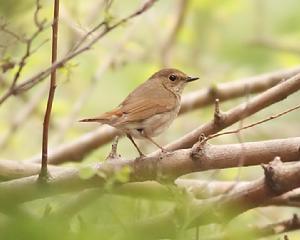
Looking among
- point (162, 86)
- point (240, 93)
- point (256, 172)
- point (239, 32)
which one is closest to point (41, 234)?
point (162, 86)

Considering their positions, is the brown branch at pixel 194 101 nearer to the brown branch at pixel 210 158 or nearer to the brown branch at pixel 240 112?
the brown branch at pixel 240 112

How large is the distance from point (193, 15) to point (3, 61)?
450cm

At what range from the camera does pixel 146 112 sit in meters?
3.12

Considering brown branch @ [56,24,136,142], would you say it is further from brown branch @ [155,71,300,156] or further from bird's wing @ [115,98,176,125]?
brown branch @ [155,71,300,156]

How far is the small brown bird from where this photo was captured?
2.96 meters

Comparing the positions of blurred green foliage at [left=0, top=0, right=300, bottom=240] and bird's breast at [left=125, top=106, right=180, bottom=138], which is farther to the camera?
blurred green foliage at [left=0, top=0, right=300, bottom=240]

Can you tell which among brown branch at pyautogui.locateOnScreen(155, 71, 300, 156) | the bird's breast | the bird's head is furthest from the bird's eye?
brown branch at pyautogui.locateOnScreen(155, 71, 300, 156)

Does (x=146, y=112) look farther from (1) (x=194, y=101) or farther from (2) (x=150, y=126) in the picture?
(1) (x=194, y=101)

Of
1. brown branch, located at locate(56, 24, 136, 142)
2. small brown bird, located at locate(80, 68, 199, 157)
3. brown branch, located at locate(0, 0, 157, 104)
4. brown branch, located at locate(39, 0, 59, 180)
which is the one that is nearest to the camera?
brown branch, located at locate(0, 0, 157, 104)


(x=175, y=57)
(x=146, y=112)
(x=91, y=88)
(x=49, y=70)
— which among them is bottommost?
(x=49, y=70)

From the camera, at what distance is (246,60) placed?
20.0 feet

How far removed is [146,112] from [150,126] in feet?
0.24

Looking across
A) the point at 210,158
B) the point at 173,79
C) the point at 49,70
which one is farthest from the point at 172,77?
the point at 49,70

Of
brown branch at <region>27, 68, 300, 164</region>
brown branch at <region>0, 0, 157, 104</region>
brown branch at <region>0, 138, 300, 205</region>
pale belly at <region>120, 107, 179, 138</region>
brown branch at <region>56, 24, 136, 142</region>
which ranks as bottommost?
brown branch at <region>0, 138, 300, 205</region>
